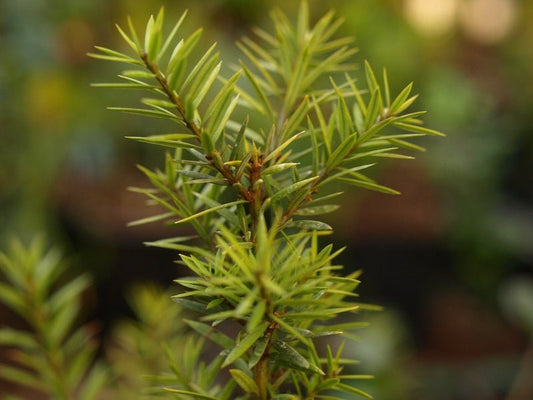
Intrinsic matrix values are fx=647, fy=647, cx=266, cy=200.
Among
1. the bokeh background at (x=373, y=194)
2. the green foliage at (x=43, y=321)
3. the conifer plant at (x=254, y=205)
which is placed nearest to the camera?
the conifer plant at (x=254, y=205)

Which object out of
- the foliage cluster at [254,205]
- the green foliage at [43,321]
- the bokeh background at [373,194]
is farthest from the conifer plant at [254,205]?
the bokeh background at [373,194]

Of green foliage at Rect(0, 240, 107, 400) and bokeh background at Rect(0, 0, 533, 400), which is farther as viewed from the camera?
bokeh background at Rect(0, 0, 533, 400)

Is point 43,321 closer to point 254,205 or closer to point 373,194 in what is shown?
point 254,205

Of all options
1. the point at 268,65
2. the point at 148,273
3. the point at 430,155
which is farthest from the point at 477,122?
the point at 268,65

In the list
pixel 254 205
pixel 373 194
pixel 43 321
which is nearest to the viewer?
pixel 254 205

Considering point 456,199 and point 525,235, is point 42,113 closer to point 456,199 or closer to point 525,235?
point 456,199

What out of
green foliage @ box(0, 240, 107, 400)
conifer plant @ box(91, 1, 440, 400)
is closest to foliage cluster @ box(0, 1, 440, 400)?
conifer plant @ box(91, 1, 440, 400)

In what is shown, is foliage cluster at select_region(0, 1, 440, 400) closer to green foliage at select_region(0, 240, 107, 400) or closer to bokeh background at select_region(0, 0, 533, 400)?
green foliage at select_region(0, 240, 107, 400)

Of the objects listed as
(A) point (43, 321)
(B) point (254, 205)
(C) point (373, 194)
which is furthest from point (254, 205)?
(C) point (373, 194)

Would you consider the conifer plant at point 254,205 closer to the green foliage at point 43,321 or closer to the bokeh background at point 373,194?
the green foliage at point 43,321
